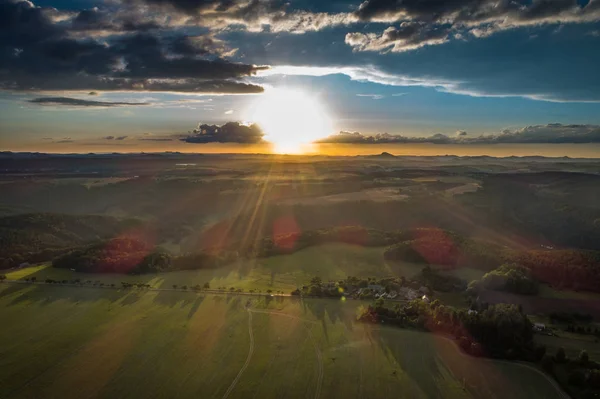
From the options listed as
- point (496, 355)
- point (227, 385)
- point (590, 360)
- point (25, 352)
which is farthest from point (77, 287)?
point (590, 360)

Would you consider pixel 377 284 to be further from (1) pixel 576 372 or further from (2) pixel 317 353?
(1) pixel 576 372

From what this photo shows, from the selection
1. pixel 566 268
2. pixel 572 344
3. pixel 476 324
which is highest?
pixel 476 324

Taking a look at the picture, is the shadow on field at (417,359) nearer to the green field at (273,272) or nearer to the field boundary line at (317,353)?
the field boundary line at (317,353)

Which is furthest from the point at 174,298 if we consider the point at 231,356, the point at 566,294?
the point at 566,294

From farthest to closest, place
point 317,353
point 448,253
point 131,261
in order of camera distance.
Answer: point 448,253
point 131,261
point 317,353

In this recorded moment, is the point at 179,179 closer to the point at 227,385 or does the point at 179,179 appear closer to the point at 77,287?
the point at 77,287

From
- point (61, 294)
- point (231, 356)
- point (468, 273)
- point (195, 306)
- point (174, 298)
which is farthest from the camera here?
point (468, 273)
